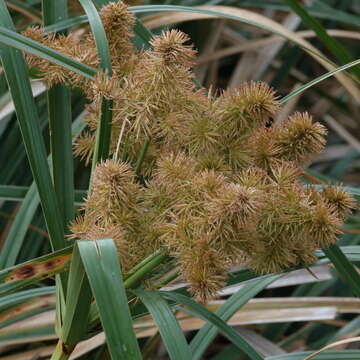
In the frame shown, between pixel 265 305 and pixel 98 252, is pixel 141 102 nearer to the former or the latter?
pixel 98 252

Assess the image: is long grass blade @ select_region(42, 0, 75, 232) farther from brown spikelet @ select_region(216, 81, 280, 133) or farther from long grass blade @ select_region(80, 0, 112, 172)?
brown spikelet @ select_region(216, 81, 280, 133)

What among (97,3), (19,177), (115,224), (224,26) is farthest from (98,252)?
(224,26)

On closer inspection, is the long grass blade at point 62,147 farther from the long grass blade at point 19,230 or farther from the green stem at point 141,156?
the long grass blade at point 19,230

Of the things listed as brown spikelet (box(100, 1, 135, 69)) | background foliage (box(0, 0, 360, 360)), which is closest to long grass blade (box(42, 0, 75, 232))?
A: background foliage (box(0, 0, 360, 360))

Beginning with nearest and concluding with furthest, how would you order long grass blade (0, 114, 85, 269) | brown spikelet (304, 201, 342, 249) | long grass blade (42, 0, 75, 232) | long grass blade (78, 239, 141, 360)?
long grass blade (78, 239, 141, 360), brown spikelet (304, 201, 342, 249), long grass blade (42, 0, 75, 232), long grass blade (0, 114, 85, 269)

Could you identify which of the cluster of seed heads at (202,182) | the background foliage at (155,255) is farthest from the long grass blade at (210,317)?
the cluster of seed heads at (202,182)

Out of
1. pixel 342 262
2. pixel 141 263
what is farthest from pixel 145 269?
pixel 342 262

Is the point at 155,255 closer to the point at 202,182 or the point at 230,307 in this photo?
the point at 202,182

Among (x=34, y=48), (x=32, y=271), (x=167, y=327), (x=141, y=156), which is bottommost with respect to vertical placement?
(x=167, y=327)
